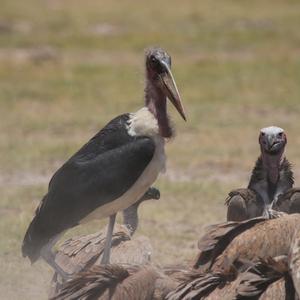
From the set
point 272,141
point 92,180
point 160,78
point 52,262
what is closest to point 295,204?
point 272,141

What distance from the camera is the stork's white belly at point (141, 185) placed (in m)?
5.93

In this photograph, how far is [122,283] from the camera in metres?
5.34

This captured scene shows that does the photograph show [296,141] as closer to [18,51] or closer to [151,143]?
[151,143]

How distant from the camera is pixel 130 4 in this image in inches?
1159

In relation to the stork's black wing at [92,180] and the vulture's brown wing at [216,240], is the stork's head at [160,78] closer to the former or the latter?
the stork's black wing at [92,180]

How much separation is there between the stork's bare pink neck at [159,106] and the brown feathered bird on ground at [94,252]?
77 centimetres

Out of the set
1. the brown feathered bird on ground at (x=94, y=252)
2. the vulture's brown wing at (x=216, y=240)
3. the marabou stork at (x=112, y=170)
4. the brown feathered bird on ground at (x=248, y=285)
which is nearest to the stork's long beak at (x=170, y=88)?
the marabou stork at (x=112, y=170)

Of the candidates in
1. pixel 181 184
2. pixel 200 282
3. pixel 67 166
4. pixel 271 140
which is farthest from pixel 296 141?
pixel 200 282

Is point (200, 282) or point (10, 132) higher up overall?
point (10, 132)

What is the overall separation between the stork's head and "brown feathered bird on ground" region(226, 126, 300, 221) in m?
1.04

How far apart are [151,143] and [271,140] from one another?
4.60 feet

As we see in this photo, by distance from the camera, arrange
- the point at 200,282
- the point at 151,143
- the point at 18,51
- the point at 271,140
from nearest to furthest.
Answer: the point at 200,282
the point at 151,143
the point at 271,140
the point at 18,51

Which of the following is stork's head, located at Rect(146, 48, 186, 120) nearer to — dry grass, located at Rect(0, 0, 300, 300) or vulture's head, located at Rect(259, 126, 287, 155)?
dry grass, located at Rect(0, 0, 300, 300)

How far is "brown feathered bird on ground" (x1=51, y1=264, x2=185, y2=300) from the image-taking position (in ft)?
17.4
